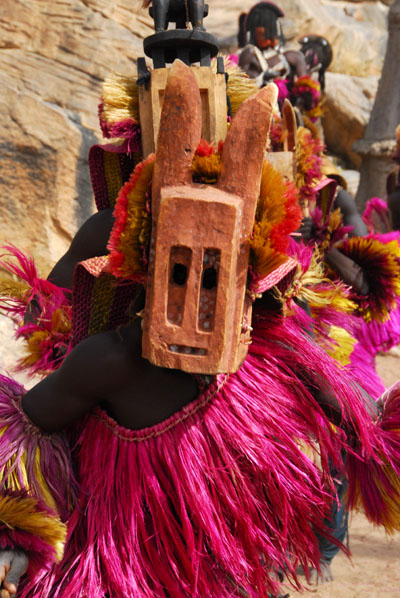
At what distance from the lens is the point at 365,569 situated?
2824 mm

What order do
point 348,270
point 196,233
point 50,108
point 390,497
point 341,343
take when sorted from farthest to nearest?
point 50,108 → point 348,270 → point 341,343 → point 390,497 → point 196,233

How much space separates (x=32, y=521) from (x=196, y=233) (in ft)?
2.03

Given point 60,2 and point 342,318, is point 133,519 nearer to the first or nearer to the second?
point 342,318

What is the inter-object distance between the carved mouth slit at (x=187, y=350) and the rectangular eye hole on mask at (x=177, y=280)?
4 centimetres

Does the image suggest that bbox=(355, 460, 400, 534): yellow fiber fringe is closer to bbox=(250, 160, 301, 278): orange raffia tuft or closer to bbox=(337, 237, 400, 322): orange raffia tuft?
bbox=(250, 160, 301, 278): orange raffia tuft

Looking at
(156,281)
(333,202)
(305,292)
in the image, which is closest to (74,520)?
(156,281)

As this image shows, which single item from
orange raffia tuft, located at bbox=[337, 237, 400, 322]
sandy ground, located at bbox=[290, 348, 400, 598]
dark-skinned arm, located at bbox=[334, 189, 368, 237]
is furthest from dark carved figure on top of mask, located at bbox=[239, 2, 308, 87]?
A: sandy ground, located at bbox=[290, 348, 400, 598]

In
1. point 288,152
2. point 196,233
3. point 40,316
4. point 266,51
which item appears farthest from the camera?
point 266,51

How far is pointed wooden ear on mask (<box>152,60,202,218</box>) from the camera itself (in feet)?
3.78

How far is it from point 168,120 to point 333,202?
179 centimetres

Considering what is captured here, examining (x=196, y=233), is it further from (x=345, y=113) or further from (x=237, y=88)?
(x=345, y=113)

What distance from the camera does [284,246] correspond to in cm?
123

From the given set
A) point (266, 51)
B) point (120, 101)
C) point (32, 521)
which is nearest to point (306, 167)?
point (120, 101)

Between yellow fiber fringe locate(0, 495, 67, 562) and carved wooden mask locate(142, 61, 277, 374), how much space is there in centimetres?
38
